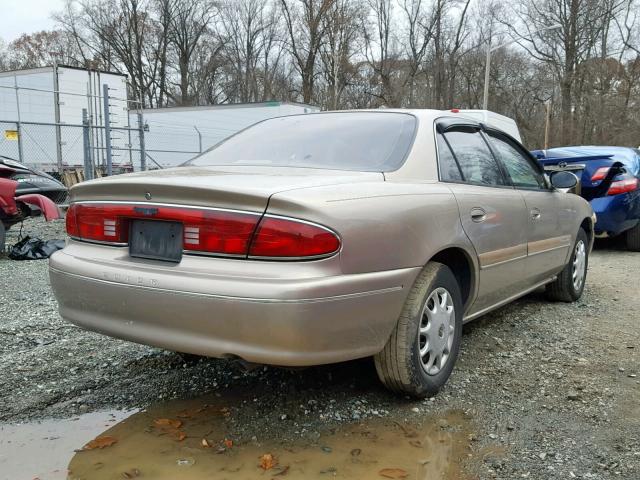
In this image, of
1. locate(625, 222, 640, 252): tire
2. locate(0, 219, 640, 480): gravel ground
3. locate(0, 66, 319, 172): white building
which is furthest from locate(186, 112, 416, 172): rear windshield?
locate(0, 66, 319, 172): white building

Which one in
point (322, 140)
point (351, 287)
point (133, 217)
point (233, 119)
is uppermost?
point (233, 119)

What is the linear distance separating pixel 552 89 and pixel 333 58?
14084mm

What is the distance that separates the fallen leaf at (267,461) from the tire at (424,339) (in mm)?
674

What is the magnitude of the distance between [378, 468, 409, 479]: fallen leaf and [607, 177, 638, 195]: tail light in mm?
6401

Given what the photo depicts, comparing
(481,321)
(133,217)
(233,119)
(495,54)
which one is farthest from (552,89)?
(133,217)

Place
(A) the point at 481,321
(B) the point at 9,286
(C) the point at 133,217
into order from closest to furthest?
(C) the point at 133,217, (A) the point at 481,321, (B) the point at 9,286

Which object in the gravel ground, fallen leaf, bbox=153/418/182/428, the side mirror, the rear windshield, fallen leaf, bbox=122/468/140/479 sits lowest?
→ fallen leaf, bbox=122/468/140/479

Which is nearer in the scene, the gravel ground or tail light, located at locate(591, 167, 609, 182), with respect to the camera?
the gravel ground

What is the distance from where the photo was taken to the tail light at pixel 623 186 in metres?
7.53

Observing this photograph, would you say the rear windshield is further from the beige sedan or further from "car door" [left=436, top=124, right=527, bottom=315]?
"car door" [left=436, top=124, right=527, bottom=315]

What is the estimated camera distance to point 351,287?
2.36 m

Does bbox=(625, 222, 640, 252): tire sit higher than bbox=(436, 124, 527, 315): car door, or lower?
lower

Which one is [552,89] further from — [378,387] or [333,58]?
[378,387]

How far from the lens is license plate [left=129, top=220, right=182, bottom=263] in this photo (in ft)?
8.14
